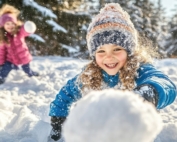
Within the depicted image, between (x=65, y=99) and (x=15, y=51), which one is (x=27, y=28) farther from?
(x=65, y=99)

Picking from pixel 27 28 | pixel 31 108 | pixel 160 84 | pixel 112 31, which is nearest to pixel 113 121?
pixel 160 84

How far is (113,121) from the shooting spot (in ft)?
2.56

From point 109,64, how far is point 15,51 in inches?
A: 138

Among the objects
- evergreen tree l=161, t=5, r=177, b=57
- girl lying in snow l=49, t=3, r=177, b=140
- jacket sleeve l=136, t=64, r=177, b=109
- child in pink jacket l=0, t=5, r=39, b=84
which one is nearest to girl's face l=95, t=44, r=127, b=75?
girl lying in snow l=49, t=3, r=177, b=140

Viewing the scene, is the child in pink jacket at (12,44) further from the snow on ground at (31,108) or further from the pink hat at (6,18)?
the snow on ground at (31,108)

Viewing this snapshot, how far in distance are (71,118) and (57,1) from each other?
10108 mm

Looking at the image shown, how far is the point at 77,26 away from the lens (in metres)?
11.4

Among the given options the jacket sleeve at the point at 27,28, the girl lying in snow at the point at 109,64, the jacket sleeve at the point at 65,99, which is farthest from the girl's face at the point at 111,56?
the jacket sleeve at the point at 27,28

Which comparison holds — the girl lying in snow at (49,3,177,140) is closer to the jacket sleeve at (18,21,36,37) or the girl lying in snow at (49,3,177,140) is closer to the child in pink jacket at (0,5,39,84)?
the jacket sleeve at (18,21,36,37)

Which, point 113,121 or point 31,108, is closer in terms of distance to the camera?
point 113,121

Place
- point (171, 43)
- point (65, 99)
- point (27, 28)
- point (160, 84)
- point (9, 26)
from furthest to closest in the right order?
1. point (171, 43)
2. point (9, 26)
3. point (27, 28)
4. point (65, 99)
5. point (160, 84)

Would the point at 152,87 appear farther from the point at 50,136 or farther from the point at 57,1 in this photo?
the point at 57,1

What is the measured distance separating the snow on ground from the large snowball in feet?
4.94

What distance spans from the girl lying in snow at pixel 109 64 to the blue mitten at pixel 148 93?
1.50 feet
